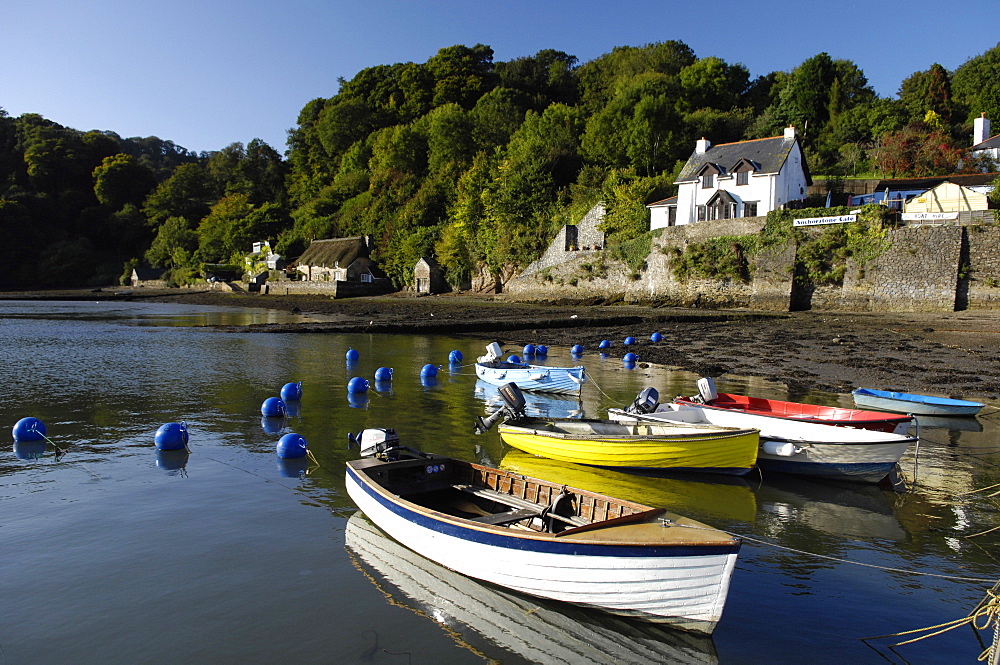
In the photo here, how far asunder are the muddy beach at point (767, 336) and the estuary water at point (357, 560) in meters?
3.99

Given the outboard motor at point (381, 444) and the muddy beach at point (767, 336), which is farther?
the muddy beach at point (767, 336)

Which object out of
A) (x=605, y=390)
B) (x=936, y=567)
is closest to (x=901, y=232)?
(x=605, y=390)

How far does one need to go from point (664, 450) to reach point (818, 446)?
2424mm

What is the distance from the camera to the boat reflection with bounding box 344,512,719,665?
5418 millimetres

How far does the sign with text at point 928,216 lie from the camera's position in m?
34.3

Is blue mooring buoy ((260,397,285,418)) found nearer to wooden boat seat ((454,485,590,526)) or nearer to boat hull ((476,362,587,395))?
boat hull ((476,362,587,395))

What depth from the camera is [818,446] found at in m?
9.80

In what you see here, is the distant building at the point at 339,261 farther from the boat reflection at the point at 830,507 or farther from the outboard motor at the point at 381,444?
the boat reflection at the point at 830,507

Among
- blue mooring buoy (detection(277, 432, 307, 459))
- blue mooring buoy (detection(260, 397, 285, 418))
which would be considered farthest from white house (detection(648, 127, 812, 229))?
blue mooring buoy (detection(277, 432, 307, 459))

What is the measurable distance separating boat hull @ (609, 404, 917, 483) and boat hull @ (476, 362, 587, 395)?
6.20m

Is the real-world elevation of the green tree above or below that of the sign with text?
above

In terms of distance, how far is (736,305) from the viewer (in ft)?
132

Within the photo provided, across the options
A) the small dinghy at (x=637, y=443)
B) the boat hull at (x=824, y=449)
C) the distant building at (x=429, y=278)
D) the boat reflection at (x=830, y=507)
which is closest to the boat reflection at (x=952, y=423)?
the boat hull at (x=824, y=449)

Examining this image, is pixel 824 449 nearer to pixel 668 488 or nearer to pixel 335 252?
pixel 668 488
